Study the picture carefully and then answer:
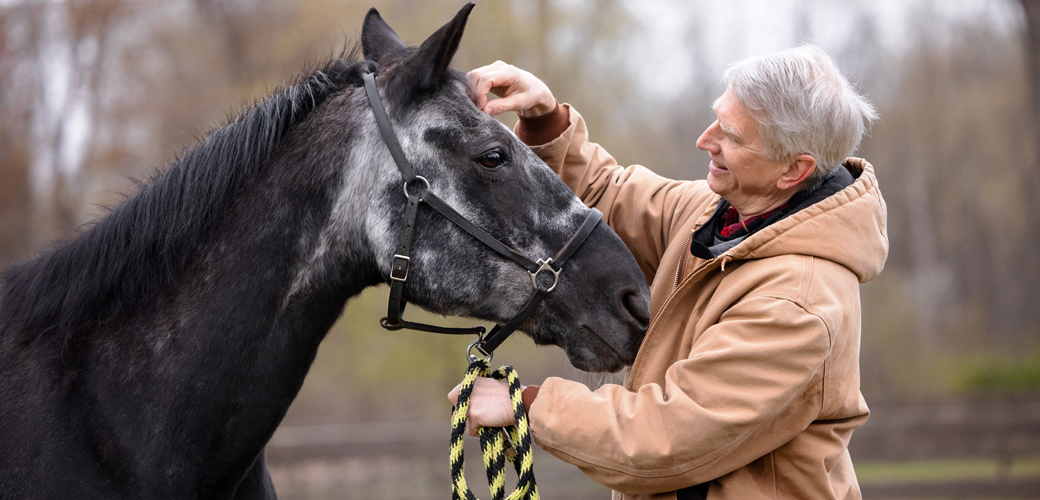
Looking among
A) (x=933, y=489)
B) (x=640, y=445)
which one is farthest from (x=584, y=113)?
(x=640, y=445)

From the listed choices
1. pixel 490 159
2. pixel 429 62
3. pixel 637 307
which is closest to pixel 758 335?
pixel 637 307

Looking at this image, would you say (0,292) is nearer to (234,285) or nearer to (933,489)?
(234,285)

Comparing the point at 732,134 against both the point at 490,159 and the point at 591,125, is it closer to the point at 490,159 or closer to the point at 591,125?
the point at 490,159

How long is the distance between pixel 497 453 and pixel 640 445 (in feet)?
1.53

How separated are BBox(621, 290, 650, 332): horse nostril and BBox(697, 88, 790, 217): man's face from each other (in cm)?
41

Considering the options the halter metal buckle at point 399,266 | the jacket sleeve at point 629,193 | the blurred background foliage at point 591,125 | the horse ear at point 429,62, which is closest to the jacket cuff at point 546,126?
the jacket sleeve at point 629,193

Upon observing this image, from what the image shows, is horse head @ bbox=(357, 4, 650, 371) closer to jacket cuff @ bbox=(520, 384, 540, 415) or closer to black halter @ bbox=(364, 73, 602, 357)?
black halter @ bbox=(364, 73, 602, 357)

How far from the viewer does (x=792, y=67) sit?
213 cm

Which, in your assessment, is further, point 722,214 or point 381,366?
point 381,366

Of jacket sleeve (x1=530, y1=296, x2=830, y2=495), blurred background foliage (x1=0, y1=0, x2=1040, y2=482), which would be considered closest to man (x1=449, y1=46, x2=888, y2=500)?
jacket sleeve (x1=530, y1=296, x2=830, y2=495)

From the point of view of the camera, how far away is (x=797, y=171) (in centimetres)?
219

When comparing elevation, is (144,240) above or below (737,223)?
below

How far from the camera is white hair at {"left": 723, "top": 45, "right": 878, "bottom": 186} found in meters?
2.09

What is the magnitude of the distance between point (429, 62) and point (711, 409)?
131 cm
